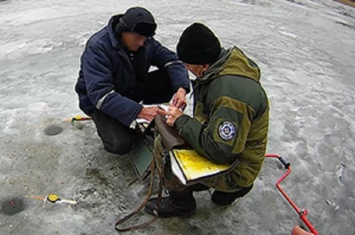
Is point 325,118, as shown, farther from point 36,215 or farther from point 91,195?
point 36,215

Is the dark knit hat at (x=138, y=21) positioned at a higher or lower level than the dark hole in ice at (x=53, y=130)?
higher

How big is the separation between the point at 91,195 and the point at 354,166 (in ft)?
8.03

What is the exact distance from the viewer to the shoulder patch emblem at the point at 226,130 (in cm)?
245

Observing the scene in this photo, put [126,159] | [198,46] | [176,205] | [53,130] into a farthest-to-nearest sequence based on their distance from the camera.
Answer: [53,130] < [126,159] < [176,205] < [198,46]

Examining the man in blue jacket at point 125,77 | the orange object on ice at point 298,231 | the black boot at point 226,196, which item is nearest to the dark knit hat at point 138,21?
the man in blue jacket at point 125,77

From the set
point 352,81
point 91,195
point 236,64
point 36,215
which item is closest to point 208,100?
point 236,64

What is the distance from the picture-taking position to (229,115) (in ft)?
8.02

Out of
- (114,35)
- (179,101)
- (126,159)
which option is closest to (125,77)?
(114,35)

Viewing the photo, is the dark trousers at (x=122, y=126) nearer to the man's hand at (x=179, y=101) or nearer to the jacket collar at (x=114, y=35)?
the man's hand at (x=179, y=101)

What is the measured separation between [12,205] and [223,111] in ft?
5.90

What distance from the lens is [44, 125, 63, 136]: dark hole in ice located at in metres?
4.06

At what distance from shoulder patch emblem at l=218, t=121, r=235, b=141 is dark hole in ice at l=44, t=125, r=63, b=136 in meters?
2.11

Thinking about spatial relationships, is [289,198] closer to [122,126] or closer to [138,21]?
[122,126]

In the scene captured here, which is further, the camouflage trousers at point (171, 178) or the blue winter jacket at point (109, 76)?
the blue winter jacket at point (109, 76)
